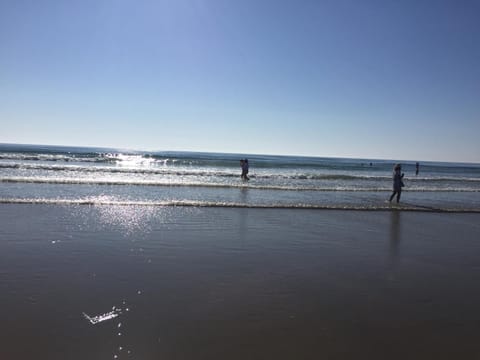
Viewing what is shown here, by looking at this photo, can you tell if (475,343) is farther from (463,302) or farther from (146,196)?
(146,196)

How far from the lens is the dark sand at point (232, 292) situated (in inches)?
162

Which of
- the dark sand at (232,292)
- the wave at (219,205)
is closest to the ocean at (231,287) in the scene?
the dark sand at (232,292)

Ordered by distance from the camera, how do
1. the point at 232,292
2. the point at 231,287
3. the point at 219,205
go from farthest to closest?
the point at 219,205 < the point at 231,287 < the point at 232,292

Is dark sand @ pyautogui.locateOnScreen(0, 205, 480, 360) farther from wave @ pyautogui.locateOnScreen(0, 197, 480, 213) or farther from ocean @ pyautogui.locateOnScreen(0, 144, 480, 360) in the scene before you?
wave @ pyautogui.locateOnScreen(0, 197, 480, 213)

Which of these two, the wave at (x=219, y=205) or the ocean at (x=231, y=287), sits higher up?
the wave at (x=219, y=205)

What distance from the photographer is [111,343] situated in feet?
13.3

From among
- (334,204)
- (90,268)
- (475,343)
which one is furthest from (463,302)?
(334,204)

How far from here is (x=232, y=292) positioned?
18.5 feet

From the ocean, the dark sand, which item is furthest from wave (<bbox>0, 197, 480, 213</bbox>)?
the dark sand

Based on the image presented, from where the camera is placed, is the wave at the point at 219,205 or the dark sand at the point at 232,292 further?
the wave at the point at 219,205

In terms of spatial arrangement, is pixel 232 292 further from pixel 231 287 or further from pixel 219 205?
pixel 219 205

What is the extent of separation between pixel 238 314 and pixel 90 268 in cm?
306

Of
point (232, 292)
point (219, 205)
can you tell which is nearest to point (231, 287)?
point (232, 292)

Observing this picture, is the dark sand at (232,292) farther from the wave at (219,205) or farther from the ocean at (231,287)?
the wave at (219,205)
